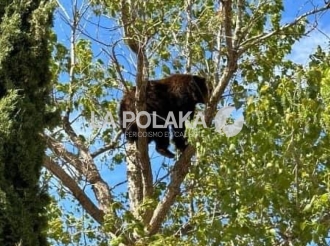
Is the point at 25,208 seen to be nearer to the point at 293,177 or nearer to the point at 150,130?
the point at 293,177

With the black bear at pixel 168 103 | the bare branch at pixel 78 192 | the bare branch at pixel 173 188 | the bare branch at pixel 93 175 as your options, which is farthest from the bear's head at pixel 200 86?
the bare branch at pixel 78 192

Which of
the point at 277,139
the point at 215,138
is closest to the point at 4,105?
the point at 215,138

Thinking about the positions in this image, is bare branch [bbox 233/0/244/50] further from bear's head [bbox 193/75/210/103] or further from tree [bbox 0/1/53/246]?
tree [bbox 0/1/53/246]

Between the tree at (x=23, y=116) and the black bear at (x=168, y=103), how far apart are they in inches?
71.0

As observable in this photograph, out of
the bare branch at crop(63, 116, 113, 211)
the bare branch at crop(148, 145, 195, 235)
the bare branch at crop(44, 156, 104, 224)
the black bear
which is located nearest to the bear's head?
the black bear

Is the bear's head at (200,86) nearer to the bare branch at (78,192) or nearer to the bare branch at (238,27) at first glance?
the bare branch at (238,27)

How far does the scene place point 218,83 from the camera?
20.7 ft

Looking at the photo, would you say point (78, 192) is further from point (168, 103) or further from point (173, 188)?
point (168, 103)

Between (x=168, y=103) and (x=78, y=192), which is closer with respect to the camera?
(x=78, y=192)

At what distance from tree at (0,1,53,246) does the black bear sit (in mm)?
1803

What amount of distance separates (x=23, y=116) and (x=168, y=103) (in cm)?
258

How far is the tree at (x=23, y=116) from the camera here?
192 inches

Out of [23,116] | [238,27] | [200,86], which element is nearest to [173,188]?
[200,86]

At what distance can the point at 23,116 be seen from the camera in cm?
509
